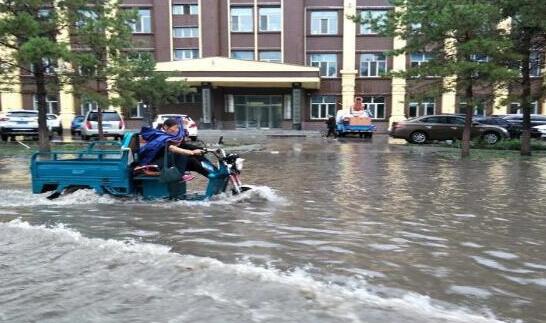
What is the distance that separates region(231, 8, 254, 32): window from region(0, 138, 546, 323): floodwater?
122 feet

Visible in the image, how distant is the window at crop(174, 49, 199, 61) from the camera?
151 ft

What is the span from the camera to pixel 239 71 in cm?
4128

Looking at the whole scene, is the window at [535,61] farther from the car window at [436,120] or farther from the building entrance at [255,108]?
the building entrance at [255,108]

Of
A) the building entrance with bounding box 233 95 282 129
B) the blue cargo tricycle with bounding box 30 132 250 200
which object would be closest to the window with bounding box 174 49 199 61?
the building entrance with bounding box 233 95 282 129

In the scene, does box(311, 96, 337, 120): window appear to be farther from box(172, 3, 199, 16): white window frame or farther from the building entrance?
box(172, 3, 199, 16): white window frame

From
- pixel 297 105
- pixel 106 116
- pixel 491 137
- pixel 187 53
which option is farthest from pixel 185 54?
pixel 491 137

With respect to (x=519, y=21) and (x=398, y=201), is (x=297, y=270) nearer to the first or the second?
(x=398, y=201)

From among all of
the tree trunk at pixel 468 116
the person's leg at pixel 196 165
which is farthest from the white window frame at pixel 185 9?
the person's leg at pixel 196 165

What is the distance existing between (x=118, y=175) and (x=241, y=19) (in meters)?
39.0

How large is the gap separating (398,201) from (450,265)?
4005 millimetres

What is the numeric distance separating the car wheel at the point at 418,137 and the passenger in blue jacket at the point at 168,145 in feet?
69.8

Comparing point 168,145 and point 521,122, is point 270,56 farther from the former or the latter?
point 168,145

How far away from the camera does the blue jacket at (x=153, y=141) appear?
8469mm

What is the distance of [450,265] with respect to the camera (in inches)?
213
